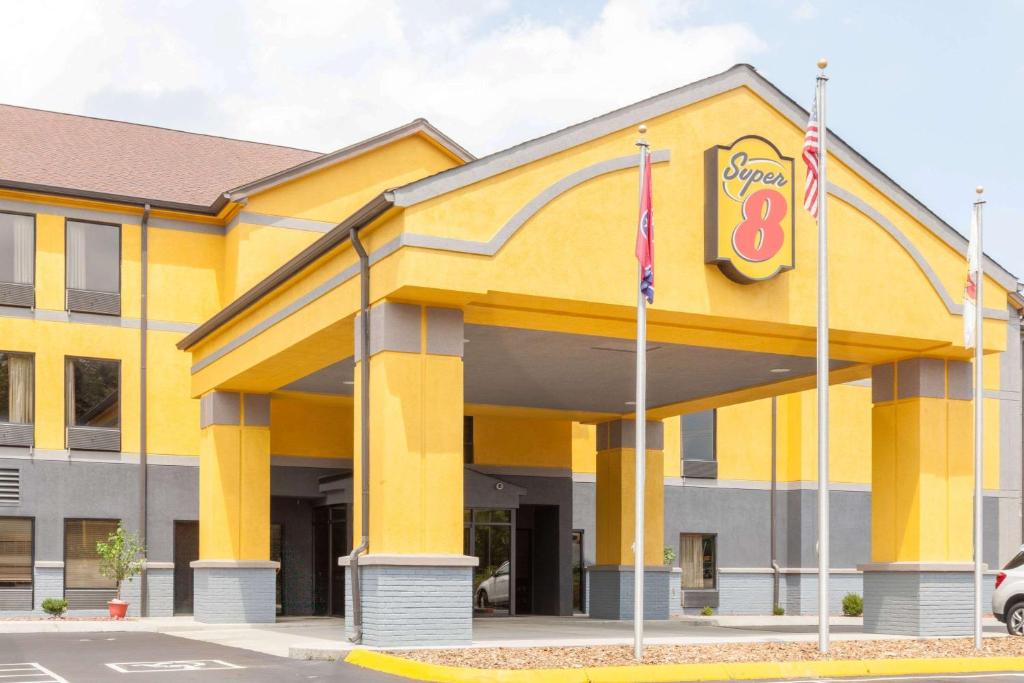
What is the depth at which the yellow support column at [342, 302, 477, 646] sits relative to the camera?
671 inches

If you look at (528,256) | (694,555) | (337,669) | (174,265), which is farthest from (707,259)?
(694,555)

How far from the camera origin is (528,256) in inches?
704

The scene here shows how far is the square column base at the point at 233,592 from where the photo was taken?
25.7 meters

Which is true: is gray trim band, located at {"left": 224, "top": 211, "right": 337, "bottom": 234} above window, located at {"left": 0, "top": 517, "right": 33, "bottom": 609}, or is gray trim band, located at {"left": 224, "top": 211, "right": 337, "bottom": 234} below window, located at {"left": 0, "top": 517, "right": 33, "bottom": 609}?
above

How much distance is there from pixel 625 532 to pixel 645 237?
15.1 m

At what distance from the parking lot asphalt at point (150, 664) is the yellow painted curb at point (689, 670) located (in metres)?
0.32

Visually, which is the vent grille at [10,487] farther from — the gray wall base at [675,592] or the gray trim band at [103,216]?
the gray wall base at [675,592]

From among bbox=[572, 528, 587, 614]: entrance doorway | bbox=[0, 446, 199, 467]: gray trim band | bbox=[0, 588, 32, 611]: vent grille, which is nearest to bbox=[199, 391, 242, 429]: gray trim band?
bbox=[0, 446, 199, 467]: gray trim band

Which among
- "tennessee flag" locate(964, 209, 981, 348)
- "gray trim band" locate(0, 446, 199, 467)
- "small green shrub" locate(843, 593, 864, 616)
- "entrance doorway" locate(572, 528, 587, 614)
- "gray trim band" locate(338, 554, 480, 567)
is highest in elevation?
"tennessee flag" locate(964, 209, 981, 348)

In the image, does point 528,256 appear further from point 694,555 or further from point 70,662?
point 694,555

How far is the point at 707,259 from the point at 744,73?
3201mm

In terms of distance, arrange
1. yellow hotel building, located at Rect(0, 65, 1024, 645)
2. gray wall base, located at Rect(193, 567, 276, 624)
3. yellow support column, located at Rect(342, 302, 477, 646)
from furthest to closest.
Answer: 1. gray wall base, located at Rect(193, 567, 276, 624)
2. yellow hotel building, located at Rect(0, 65, 1024, 645)
3. yellow support column, located at Rect(342, 302, 477, 646)

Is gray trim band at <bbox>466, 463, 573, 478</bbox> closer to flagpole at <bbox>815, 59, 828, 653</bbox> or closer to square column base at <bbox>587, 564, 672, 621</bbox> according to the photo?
square column base at <bbox>587, 564, 672, 621</bbox>

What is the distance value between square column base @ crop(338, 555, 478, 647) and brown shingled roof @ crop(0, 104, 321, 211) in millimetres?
14717
